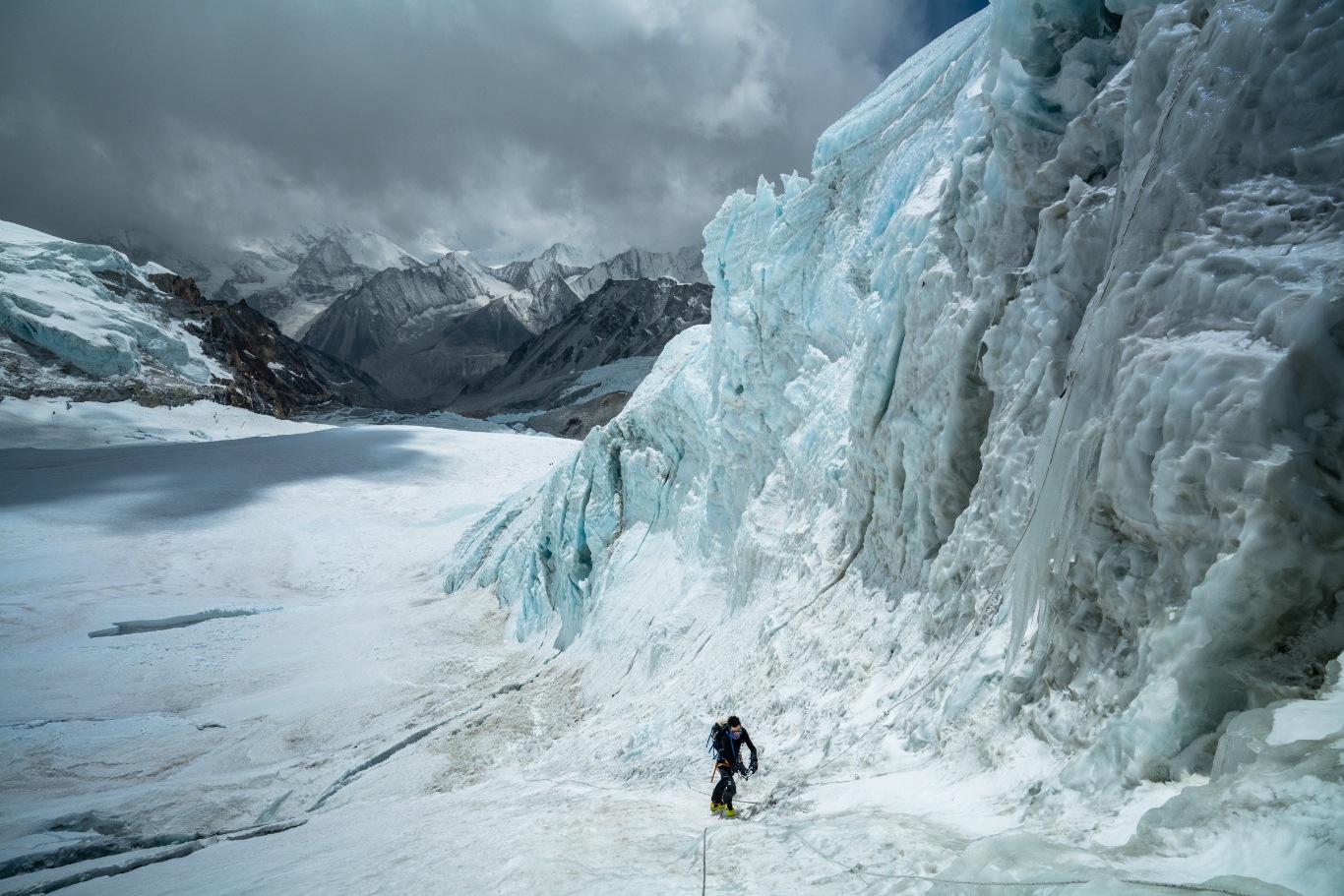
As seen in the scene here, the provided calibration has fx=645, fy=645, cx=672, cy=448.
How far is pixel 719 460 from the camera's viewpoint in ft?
38.8

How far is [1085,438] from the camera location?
389 cm

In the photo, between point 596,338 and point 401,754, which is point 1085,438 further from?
point 596,338

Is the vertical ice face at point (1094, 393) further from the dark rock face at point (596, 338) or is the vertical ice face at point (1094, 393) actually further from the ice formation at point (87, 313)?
the dark rock face at point (596, 338)

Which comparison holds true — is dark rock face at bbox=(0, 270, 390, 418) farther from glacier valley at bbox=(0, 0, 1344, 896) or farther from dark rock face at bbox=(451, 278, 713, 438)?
glacier valley at bbox=(0, 0, 1344, 896)

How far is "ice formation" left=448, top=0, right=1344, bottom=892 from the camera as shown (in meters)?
2.76

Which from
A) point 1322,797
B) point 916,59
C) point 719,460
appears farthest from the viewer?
point 719,460

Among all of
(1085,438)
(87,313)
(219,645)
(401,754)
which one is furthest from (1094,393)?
(87,313)

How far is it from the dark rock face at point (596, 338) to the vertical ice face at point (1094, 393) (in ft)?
363

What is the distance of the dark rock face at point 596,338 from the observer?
128 meters

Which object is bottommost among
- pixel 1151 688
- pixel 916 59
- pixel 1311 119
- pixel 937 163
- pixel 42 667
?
pixel 42 667

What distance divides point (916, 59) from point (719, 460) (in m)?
7.55

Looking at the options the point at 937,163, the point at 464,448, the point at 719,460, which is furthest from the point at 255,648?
the point at 464,448

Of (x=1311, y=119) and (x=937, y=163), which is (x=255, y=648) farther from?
(x=1311, y=119)

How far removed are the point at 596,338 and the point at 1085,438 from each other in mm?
135848
